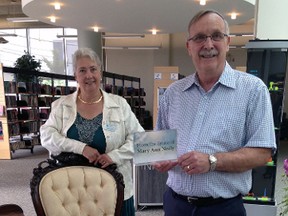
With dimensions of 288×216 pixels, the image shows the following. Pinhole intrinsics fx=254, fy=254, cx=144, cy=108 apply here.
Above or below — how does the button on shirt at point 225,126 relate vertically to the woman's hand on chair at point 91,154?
above

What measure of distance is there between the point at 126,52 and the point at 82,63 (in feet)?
40.8

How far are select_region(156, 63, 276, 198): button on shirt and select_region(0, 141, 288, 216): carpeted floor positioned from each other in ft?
8.35

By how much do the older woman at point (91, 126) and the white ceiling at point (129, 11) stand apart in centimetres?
403

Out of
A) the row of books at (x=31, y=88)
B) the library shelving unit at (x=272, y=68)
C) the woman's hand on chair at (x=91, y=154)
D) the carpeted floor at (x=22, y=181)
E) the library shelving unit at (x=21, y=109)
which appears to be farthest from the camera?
the row of books at (x=31, y=88)

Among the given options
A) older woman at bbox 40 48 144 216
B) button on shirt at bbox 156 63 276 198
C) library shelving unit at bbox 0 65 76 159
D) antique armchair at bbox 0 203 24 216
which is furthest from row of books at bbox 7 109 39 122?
button on shirt at bbox 156 63 276 198

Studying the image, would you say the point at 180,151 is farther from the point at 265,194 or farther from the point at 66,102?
the point at 265,194

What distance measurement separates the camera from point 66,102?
5.82 ft

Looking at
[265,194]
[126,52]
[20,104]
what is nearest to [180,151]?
[265,194]

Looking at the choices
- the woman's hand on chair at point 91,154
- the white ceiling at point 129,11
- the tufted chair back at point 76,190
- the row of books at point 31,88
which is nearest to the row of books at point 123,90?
the row of books at point 31,88

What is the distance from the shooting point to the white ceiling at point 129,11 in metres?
5.33

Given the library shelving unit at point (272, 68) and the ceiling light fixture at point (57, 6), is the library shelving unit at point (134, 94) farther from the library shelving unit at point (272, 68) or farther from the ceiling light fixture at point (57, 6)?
the library shelving unit at point (272, 68)

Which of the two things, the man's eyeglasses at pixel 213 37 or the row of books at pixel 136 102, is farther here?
the row of books at pixel 136 102

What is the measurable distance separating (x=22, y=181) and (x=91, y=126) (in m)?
3.87

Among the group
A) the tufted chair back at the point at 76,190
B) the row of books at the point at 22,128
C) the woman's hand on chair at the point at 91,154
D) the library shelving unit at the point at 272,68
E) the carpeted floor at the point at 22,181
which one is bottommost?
the carpeted floor at the point at 22,181
